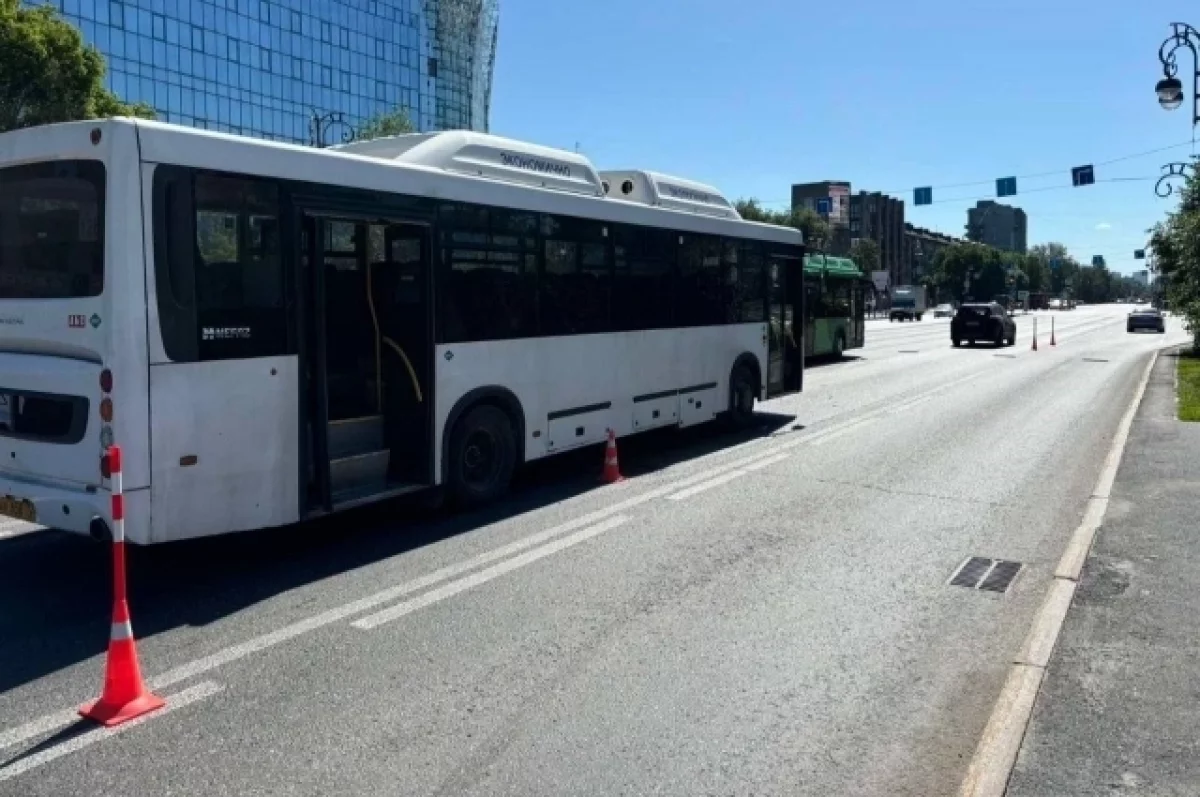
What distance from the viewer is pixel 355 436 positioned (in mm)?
8125

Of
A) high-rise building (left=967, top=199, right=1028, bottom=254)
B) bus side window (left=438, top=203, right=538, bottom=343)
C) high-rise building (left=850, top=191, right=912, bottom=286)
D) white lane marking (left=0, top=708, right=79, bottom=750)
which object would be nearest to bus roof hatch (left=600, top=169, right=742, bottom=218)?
bus side window (left=438, top=203, right=538, bottom=343)

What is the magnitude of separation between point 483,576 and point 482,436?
8.02 feet

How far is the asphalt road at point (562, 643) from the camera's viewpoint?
13.4 ft

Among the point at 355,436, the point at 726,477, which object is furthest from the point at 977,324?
the point at 355,436

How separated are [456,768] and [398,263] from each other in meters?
5.18

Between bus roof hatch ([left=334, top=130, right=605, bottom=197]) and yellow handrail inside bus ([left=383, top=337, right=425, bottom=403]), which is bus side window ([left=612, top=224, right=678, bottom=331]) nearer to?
bus roof hatch ([left=334, top=130, right=605, bottom=197])

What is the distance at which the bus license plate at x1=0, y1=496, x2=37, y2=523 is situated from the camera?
6363 mm

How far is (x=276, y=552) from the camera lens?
7.55 m

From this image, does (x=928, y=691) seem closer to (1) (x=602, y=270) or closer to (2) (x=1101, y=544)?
(2) (x=1101, y=544)

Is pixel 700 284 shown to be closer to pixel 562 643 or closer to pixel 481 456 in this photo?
pixel 481 456

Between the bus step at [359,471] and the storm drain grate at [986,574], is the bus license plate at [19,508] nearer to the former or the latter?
the bus step at [359,471]

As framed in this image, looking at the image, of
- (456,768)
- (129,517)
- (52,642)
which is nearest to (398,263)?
(129,517)

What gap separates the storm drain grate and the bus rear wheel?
6538mm

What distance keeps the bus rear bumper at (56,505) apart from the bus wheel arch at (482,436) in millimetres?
2925
